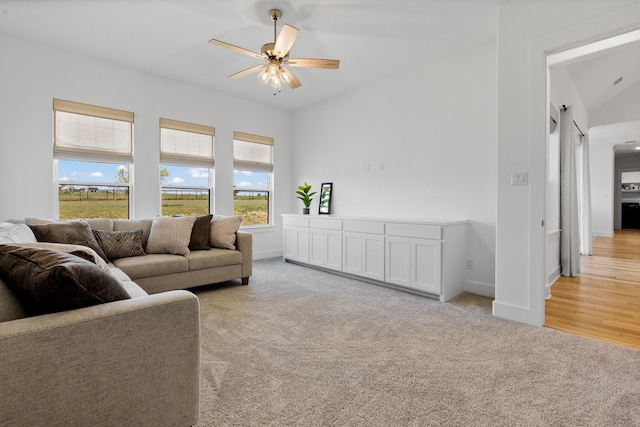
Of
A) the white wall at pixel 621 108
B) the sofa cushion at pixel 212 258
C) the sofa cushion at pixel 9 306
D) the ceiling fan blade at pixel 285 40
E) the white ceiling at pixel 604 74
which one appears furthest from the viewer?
the white wall at pixel 621 108

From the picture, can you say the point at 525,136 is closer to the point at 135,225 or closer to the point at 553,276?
the point at 553,276

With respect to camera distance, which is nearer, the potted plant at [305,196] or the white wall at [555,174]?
the white wall at [555,174]

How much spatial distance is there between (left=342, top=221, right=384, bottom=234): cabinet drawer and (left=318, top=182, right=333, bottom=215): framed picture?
1.12 meters

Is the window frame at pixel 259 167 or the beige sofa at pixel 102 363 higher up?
the window frame at pixel 259 167

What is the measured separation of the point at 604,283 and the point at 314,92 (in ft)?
15.7

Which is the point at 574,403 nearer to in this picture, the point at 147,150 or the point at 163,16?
the point at 163,16

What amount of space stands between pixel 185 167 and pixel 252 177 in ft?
3.94

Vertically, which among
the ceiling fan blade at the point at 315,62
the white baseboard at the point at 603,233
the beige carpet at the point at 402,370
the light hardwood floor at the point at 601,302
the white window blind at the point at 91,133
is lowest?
the beige carpet at the point at 402,370

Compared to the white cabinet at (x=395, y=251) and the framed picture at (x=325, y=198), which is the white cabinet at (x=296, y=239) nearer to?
the white cabinet at (x=395, y=251)

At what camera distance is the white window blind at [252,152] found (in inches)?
214

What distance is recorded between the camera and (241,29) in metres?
3.26

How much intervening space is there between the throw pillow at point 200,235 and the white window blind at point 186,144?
1.32 meters

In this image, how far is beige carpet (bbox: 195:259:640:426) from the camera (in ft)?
5.13

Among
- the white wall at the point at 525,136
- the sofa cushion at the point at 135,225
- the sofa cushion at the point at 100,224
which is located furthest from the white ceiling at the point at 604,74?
the sofa cushion at the point at 100,224
